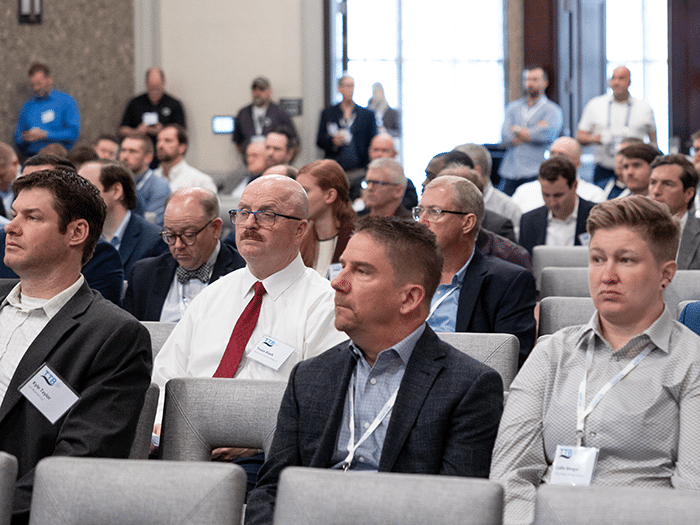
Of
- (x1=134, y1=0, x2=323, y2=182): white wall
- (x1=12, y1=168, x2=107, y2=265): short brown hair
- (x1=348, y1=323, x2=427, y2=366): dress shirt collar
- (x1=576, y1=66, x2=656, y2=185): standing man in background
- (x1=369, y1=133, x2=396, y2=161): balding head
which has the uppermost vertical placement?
(x1=134, y1=0, x2=323, y2=182): white wall

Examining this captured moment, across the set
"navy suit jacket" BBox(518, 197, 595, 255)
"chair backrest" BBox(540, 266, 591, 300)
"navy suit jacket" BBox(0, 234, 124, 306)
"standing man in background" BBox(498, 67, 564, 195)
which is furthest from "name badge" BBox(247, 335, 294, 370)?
"standing man in background" BBox(498, 67, 564, 195)

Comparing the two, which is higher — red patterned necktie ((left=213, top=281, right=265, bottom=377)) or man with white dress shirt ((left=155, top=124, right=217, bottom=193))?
man with white dress shirt ((left=155, top=124, right=217, bottom=193))

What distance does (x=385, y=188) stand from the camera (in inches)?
190

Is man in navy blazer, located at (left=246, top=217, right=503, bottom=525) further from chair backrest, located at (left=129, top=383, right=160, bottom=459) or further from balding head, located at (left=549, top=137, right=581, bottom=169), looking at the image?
balding head, located at (left=549, top=137, right=581, bottom=169)

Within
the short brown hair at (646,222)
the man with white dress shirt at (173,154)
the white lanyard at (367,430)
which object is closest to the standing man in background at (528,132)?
the man with white dress shirt at (173,154)

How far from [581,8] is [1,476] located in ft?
29.1

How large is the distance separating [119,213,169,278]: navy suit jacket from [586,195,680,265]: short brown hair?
9.06ft

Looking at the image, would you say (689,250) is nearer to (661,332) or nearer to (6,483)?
(661,332)

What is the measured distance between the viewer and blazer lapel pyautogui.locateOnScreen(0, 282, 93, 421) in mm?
2107

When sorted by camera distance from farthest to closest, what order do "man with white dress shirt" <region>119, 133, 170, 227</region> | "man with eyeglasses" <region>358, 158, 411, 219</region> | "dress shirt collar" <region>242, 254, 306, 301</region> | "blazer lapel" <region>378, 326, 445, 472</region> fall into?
"man with white dress shirt" <region>119, 133, 170, 227</region> → "man with eyeglasses" <region>358, 158, 411, 219</region> → "dress shirt collar" <region>242, 254, 306, 301</region> → "blazer lapel" <region>378, 326, 445, 472</region>

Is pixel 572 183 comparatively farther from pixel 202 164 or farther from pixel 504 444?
pixel 202 164

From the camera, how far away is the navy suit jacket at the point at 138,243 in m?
4.43

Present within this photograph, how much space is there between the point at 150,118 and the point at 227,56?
101 centimetres

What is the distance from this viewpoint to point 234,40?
8.89 meters
